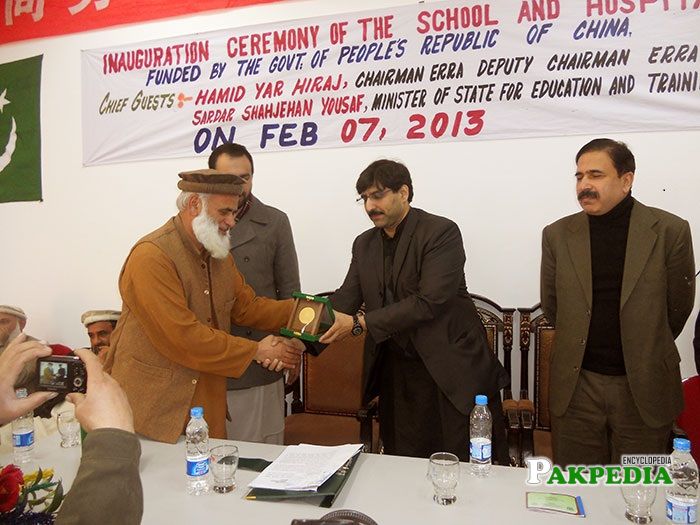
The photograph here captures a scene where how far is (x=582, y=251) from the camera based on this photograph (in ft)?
8.25

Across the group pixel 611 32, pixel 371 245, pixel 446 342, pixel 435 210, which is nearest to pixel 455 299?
pixel 446 342

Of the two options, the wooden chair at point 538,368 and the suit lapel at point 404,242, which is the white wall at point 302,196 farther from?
the suit lapel at point 404,242

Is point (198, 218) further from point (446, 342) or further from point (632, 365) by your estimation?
point (632, 365)

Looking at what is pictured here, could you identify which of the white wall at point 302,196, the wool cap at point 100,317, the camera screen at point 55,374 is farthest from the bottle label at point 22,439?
the white wall at point 302,196

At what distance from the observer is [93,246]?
4.60 meters

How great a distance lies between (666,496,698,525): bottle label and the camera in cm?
148

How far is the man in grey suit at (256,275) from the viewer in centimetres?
298

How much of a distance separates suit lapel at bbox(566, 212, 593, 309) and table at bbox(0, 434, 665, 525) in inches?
37.6

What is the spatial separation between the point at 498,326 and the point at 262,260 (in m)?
1.47

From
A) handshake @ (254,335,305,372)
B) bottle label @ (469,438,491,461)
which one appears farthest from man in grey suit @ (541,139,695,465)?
handshake @ (254,335,305,372)

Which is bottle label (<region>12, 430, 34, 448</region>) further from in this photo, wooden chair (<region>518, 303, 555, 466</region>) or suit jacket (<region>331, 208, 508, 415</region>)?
wooden chair (<region>518, 303, 555, 466</region>)

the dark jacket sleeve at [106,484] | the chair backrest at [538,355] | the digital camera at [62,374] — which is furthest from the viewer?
the chair backrest at [538,355]

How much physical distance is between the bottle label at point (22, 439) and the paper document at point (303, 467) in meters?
0.90

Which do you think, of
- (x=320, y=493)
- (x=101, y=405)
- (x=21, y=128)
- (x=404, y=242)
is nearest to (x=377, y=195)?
(x=404, y=242)
